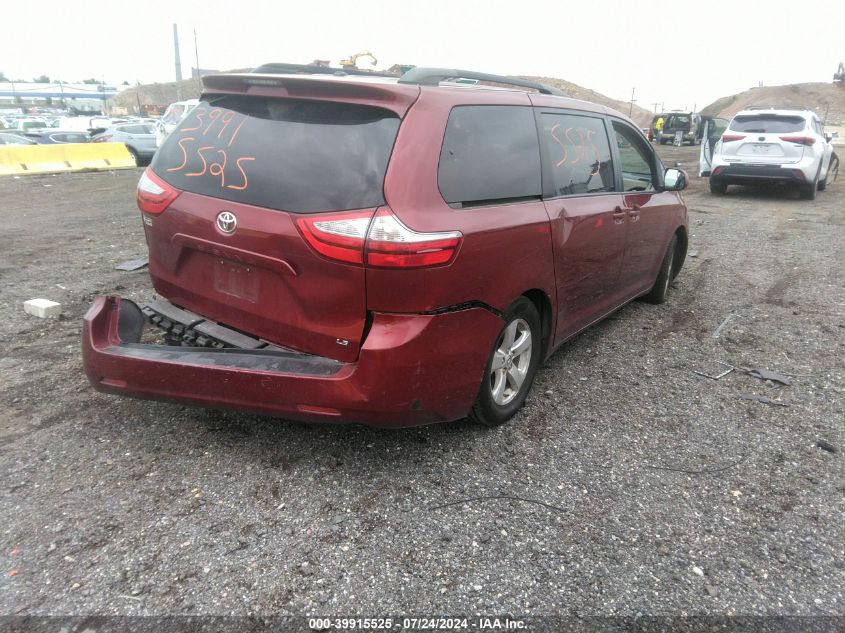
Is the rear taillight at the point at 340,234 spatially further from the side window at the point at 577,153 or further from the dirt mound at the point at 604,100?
the dirt mound at the point at 604,100

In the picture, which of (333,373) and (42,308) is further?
(42,308)

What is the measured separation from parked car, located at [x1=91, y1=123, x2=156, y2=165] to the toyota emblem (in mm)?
17316

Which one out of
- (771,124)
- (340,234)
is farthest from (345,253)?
(771,124)

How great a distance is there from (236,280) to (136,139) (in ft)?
59.5

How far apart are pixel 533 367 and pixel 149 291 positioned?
379 cm

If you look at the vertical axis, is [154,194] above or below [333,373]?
above

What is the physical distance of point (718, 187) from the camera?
13.5m

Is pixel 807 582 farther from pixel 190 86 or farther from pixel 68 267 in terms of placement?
pixel 190 86

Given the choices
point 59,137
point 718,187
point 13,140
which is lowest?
point 59,137

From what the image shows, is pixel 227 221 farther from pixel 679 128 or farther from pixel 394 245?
pixel 679 128

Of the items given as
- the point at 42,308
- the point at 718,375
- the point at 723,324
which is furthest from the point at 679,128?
the point at 42,308

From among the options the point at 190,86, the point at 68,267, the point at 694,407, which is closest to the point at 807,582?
the point at 694,407

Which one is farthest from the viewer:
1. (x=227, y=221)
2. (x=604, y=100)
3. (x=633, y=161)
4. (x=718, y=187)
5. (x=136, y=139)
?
(x=604, y=100)

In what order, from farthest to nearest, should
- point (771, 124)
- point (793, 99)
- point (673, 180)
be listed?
point (793, 99)
point (771, 124)
point (673, 180)
